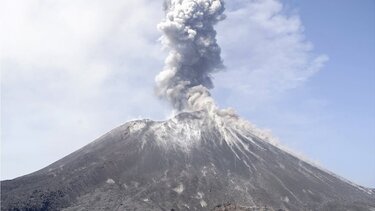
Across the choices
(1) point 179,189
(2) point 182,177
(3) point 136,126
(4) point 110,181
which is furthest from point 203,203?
(3) point 136,126

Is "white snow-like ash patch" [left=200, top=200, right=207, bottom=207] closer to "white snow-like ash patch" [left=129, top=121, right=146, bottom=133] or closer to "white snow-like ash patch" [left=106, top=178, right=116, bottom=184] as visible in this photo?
"white snow-like ash patch" [left=106, top=178, right=116, bottom=184]

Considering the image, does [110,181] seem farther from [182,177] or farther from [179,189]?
[182,177]

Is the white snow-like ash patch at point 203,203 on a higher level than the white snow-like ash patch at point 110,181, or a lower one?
lower

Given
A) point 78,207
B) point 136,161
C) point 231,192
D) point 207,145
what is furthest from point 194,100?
point 78,207

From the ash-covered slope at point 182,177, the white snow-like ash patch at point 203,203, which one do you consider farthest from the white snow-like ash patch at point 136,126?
the white snow-like ash patch at point 203,203

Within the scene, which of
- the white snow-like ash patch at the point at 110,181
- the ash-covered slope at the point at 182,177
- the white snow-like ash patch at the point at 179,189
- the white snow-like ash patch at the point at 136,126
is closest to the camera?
the ash-covered slope at the point at 182,177

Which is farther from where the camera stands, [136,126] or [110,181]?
[136,126]

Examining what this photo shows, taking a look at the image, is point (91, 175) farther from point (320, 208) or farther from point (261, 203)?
point (320, 208)

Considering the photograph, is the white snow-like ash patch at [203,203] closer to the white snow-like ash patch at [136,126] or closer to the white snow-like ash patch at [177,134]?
the white snow-like ash patch at [177,134]

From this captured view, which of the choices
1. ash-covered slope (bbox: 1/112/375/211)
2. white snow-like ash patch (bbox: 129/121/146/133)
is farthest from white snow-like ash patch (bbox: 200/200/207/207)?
white snow-like ash patch (bbox: 129/121/146/133)
